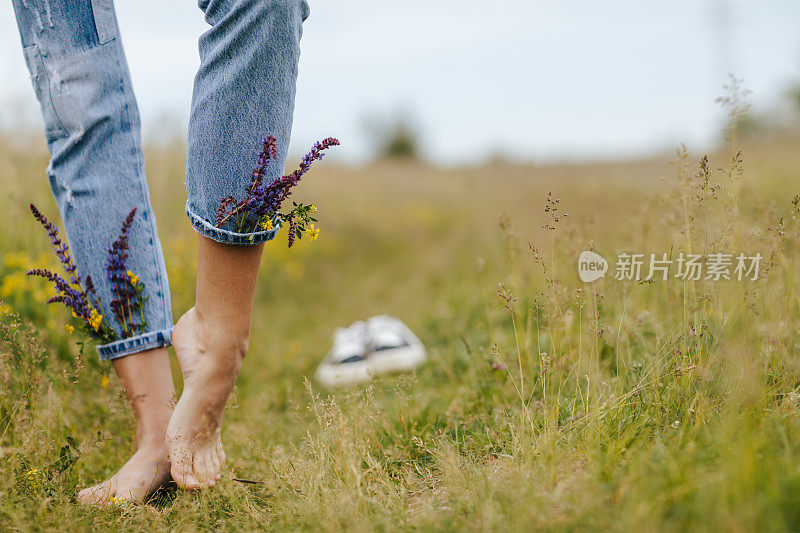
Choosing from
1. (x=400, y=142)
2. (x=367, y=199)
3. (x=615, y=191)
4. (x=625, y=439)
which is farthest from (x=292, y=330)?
(x=400, y=142)

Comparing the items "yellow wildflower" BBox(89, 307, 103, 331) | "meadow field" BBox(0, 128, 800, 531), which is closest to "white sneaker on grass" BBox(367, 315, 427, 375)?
"meadow field" BBox(0, 128, 800, 531)

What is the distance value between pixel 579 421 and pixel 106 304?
1.35m

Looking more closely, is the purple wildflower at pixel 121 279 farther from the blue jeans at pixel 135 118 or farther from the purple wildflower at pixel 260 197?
the purple wildflower at pixel 260 197

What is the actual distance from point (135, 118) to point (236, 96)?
1.84 ft

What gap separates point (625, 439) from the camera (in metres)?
1.29

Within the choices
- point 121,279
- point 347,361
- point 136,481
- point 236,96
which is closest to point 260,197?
point 236,96

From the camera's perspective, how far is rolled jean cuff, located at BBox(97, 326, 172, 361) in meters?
1.65

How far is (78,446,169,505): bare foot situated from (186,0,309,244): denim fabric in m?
0.66

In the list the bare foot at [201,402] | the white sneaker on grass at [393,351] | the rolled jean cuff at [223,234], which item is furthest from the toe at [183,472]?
the white sneaker on grass at [393,351]

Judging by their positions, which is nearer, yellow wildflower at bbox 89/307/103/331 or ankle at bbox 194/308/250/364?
ankle at bbox 194/308/250/364

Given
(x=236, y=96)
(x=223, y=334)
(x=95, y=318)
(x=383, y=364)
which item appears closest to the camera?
(x=236, y=96)

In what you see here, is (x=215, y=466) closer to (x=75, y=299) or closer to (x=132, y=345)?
(x=132, y=345)

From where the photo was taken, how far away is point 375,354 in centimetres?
294

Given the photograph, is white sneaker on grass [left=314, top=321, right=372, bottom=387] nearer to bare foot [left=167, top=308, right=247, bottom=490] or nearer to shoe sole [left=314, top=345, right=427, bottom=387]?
shoe sole [left=314, top=345, right=427, bottom=387]
